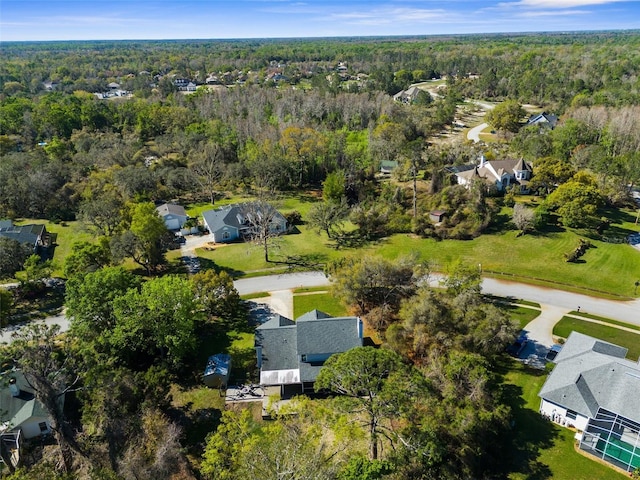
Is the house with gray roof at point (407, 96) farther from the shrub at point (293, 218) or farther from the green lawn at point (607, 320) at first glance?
the green lawn at point (607, 320)

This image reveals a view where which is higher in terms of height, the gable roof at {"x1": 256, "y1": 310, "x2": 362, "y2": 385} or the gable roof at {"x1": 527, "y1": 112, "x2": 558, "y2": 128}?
the gable roof at {"x1": 527, "y1": 112, "x2": 558, "y2": 128}

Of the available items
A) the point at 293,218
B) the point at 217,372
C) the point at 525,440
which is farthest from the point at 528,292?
the point at 293,218

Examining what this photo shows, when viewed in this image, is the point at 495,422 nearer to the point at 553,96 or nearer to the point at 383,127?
the point at 383,127

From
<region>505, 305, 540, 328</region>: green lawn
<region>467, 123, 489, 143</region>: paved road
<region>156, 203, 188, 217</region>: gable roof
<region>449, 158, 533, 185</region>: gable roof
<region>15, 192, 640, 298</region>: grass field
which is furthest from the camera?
<region>467, 123, 489, 143</region>: paved road

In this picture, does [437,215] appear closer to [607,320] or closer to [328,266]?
[328,266]

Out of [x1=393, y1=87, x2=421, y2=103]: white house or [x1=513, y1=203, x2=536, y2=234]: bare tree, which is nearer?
[x1=513, y1=203, x2=536, y2=234]: bare tree

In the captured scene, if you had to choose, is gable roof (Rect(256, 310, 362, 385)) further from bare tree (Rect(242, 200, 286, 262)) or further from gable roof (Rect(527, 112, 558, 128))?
gable roof (Rect(527, 112, 558, 128))

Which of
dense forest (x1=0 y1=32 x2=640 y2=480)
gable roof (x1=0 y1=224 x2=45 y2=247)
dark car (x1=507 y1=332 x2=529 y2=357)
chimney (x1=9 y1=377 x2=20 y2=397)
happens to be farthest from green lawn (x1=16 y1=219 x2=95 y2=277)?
dark car (x1=507 y1=332 x2=529 y2=357)
